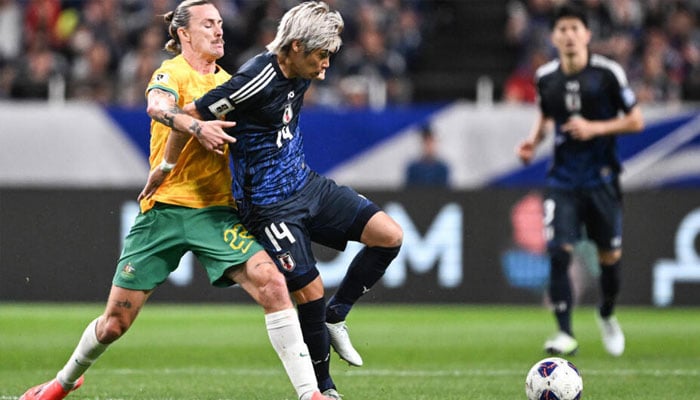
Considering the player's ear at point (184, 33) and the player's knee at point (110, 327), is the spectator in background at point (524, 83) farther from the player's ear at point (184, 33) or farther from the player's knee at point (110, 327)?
the player's knee at point (110, 327)

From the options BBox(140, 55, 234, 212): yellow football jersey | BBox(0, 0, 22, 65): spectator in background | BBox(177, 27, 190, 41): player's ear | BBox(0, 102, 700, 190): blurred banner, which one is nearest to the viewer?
BBox(140, 55, 234, 212): yellow football jersey

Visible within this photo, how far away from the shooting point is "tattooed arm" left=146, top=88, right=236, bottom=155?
251 inches

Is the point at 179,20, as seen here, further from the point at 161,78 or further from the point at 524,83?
the point at 524,83

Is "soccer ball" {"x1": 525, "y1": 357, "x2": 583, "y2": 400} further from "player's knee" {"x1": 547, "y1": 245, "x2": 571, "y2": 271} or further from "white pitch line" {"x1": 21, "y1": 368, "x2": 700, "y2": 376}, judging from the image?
"player's knee" {"x1": 547, "y1": 245, "x2": 571, "y2": 271}

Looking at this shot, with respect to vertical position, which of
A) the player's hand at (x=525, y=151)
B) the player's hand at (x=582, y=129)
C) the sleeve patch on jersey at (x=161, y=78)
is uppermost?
the sleeve patch on jersey at (x=161, y=78)

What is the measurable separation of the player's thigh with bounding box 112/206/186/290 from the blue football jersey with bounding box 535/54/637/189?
4.29 metres

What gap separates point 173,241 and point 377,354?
3.81 metres

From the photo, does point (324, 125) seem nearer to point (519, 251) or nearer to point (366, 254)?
point (519, 251)

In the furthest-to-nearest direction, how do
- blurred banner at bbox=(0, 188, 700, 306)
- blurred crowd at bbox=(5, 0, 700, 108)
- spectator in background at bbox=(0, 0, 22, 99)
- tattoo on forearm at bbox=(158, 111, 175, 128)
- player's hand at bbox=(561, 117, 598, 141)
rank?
spectator in background at bbox=(0, 0, 22, 99)
blurred crowd at bbox=(5, 0, 700, 108)
blurred banner at bbox=(0, 188, 700, 306)
player's hand at bbox=(561, 117, 598, 141)
tattoo on forearm at bbox=(158, 111, 175, 128)

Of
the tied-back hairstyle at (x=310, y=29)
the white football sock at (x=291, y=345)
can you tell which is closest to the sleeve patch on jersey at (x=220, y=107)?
the tied-back hairstyle at (x=310, y=29)

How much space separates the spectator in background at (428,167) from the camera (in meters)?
16.1

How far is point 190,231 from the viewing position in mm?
6758

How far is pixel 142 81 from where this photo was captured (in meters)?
17.7

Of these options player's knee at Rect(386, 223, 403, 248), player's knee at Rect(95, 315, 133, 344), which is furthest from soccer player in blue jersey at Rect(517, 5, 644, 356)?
player's knee at Rect(95, 315, 133, 344)
